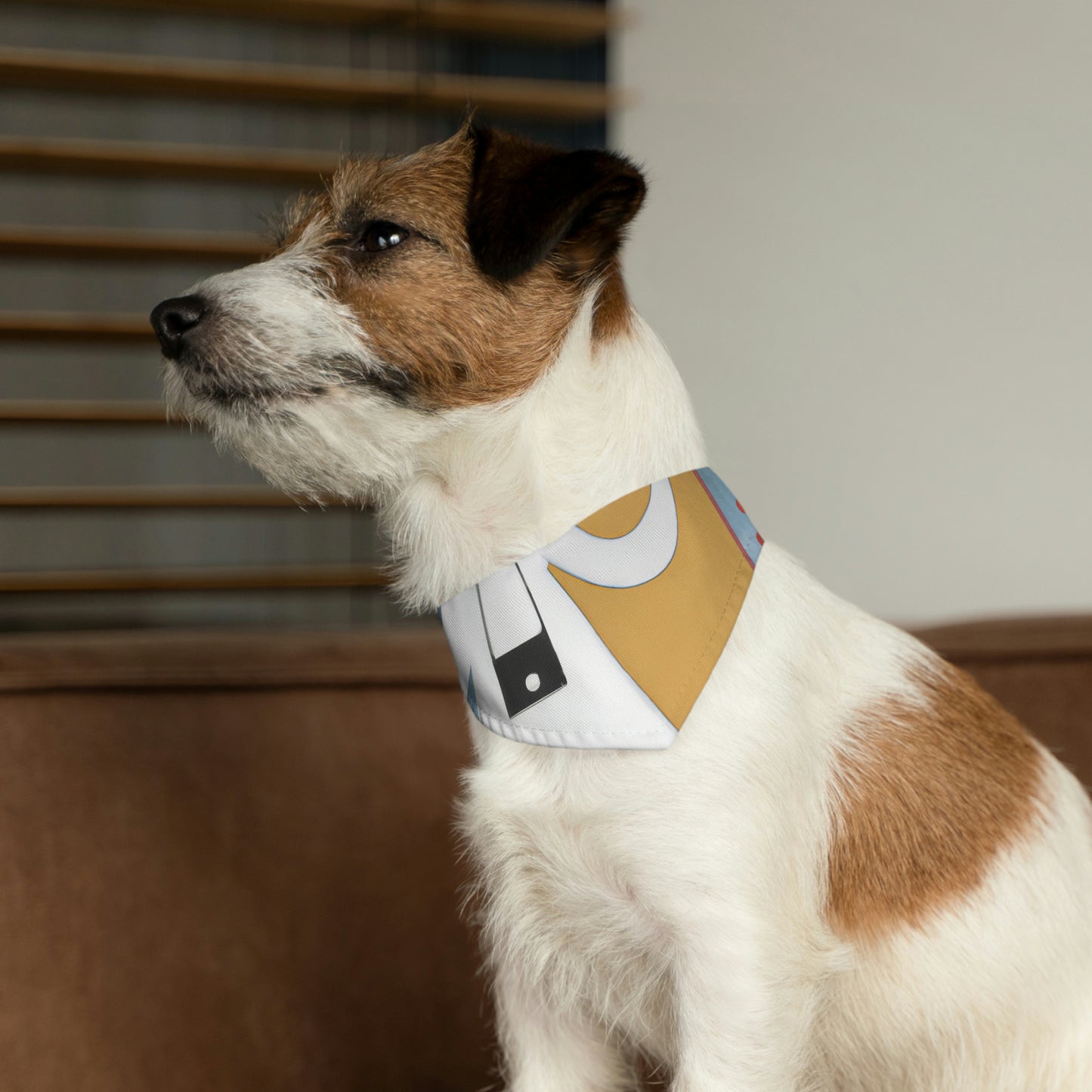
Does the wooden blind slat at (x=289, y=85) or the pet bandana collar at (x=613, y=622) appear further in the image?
the wooden blind slat at (x=289, y=85)

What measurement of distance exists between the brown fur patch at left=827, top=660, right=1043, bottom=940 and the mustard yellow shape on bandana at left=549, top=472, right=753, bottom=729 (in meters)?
0.18

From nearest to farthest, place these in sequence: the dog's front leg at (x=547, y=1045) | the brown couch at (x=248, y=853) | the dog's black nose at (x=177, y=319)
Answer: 1. the dog's black nose at (x=177, y=319)
2. the dog's front leg at (x=547, y=1045)
3. the brown couch at (x=248, y=853)

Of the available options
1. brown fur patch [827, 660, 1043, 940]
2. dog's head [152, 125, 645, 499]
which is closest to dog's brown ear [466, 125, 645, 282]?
dog's head [152, 125, 645, 499]

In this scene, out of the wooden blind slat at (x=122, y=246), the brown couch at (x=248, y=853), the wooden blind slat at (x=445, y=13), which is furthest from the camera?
the wooden blind slat at (x=122, y=246)

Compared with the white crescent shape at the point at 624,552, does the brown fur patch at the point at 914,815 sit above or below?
below

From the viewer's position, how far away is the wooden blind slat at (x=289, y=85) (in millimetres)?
3303

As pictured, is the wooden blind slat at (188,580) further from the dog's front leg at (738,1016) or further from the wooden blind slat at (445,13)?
the dog's front leg at (738,1016)

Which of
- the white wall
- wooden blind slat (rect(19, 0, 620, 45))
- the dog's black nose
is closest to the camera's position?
the dog's black nose

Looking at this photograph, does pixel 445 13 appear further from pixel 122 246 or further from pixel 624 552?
pixel 624 552

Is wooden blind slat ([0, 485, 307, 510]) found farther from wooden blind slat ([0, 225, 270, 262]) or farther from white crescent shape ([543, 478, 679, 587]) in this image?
white crescent shape ([543, 478, 679, 587])

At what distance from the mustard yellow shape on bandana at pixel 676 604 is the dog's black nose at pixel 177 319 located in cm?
39

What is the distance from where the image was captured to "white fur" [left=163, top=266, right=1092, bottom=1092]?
0.90 m

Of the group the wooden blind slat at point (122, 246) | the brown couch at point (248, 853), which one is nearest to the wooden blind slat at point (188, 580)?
the wooden blind slat at point (122, 246)

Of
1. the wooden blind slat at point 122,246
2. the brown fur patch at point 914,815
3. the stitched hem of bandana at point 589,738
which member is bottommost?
the brown fur patch at point 914,815
